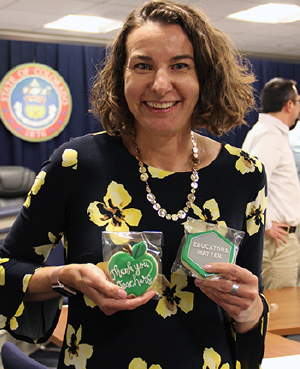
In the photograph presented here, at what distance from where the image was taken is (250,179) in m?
1.08

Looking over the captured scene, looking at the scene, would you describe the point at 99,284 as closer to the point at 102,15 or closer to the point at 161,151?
the point at 161,151

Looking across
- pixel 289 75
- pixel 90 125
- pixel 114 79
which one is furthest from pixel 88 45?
pixel 114 79

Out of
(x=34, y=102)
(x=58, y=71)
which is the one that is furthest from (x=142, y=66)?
(x=58, y=71)

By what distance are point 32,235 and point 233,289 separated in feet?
1.43

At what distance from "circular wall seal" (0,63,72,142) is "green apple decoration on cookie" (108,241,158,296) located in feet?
16.7

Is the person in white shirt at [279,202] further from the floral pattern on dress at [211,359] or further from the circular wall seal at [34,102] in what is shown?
the circular wall seal at [34,102]

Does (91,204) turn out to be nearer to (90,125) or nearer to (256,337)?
(256,337)

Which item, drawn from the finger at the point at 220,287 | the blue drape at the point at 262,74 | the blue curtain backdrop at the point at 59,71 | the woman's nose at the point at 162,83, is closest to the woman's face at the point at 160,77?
the woman's nose at the point at 162,83

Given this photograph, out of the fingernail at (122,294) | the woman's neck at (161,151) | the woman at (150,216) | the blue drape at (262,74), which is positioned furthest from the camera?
the blue drape at (262,74)

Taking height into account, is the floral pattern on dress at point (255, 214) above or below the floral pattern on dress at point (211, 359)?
above

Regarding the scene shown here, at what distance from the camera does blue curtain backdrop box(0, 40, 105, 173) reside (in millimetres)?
5770

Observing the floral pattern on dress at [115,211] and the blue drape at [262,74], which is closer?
the floral pattern on dress at [115,211]

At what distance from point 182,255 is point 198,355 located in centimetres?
22

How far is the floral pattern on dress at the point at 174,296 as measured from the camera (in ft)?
3.11
